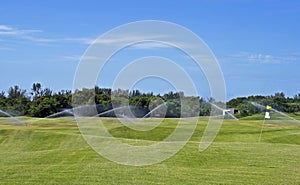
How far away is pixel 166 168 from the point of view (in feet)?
47.9

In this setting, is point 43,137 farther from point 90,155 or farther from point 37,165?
point 37,165

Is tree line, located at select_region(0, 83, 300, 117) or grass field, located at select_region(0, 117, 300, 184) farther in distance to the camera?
tree line, located at select_region(0, 83, 300, 117)

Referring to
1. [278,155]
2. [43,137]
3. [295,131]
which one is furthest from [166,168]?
[295,131]

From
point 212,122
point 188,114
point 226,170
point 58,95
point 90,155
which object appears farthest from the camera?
point 58,95

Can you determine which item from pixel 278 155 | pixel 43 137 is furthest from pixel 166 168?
pixel 43 137

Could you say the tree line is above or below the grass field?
above

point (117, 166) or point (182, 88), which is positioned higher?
point (182, 88)

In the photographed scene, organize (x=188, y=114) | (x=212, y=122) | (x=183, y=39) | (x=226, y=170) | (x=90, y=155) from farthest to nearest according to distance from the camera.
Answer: (x=188, y=114)
(x=212, y=122)
(x=90, y=155)
(x=226, y=170)
(x=183, y=39)

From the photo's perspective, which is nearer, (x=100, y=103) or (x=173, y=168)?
(x=173, y=168)

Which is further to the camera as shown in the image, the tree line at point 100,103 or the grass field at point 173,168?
the tree line at point 100,103

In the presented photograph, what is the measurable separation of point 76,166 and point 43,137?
1293 centimetres

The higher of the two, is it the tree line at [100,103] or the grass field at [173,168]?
the tree line at [100,103]

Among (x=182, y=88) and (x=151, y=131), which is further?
(x=151, y=131)

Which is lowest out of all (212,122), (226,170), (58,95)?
(226,170)
